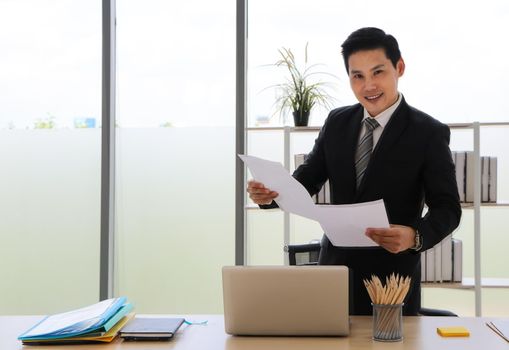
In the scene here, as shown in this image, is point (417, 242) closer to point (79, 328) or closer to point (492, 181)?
point (79, 328)

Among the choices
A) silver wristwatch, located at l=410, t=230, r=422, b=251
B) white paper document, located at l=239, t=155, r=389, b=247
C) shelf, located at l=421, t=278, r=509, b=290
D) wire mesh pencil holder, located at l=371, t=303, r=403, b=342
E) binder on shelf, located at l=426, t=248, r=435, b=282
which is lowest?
shelf, located at l=421, t=278, r=509, b=290

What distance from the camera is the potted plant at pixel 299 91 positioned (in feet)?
12.5

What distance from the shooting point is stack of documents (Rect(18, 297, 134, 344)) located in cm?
173

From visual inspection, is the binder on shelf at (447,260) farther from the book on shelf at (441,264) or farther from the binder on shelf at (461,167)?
the binder on shelf at (461,167)

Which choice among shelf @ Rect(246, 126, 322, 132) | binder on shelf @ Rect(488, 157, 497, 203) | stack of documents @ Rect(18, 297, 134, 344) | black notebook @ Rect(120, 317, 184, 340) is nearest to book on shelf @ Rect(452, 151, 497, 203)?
binder on shelf @ Rect(488, 157, 497, 203)

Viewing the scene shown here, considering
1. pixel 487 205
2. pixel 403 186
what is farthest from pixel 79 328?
pixel 487 205

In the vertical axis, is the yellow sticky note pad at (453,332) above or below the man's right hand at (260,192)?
below

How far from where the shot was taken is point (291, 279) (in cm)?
170

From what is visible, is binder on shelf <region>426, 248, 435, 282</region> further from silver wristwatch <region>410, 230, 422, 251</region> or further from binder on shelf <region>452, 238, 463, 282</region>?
silver wristwatch <region>410, 230, 422, 251</region>

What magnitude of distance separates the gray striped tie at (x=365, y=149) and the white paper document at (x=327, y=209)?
1.07 ft

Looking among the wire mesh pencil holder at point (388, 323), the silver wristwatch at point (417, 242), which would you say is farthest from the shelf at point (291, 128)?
the wire mesh pencil holder at point (388, 323)

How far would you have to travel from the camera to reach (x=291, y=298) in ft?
5.57

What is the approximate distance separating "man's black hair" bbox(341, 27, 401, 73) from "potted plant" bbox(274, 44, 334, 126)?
157cm

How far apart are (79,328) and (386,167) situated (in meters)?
1.13
